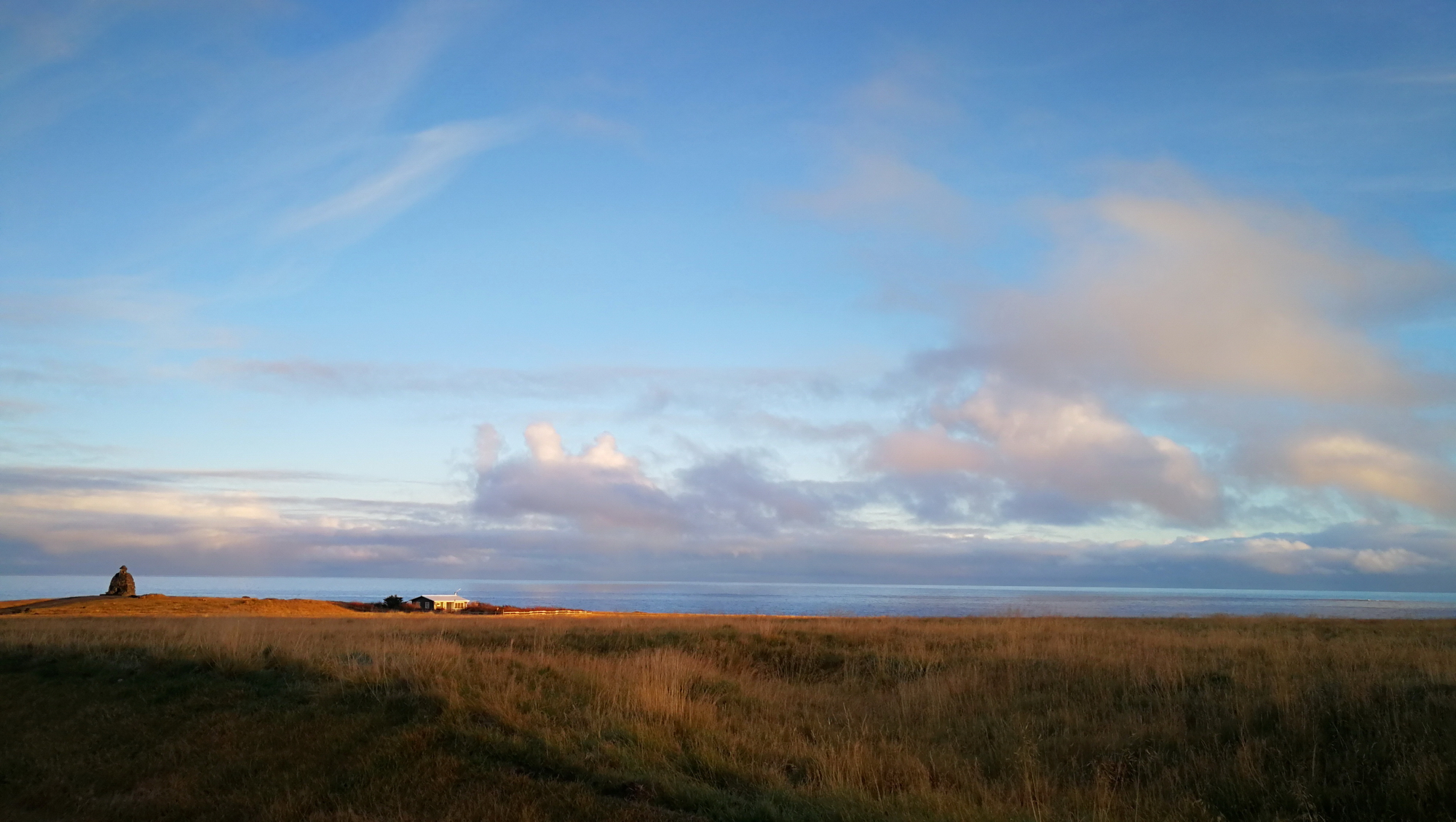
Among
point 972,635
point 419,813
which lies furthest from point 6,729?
point 972,635

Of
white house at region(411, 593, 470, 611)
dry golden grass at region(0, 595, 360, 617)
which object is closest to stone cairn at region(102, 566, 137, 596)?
dry golden grass at region(0, 595, 360, 617)

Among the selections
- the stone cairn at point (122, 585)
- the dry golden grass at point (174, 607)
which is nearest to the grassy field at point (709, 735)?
the dry golden grass at point (174, 607)

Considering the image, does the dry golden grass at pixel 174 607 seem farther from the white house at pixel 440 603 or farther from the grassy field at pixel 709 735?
the grassy field at pixel 709 735

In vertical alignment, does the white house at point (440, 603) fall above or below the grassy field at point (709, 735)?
below

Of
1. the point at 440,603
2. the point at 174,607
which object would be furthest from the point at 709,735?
the point at 440,603

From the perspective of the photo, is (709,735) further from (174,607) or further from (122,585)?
(122,585)

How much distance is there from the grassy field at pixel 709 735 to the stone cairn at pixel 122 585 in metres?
40.2

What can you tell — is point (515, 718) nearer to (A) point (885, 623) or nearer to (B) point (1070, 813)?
(B) point (1070, 813)

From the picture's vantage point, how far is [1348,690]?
11484mm

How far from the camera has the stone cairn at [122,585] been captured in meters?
52.4

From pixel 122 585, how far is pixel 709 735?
56636 millimetres

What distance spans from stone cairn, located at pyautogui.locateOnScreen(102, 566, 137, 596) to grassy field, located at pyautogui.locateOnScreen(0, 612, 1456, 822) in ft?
132

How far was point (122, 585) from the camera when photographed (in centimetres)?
5281

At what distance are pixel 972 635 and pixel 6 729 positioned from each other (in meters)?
20.7
